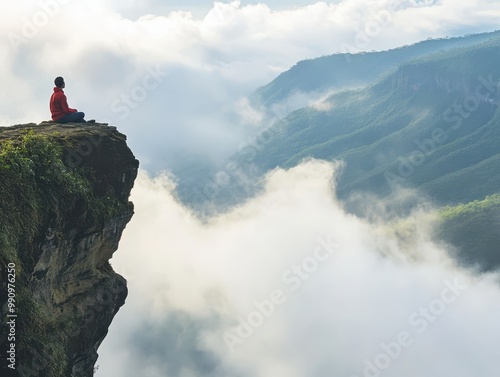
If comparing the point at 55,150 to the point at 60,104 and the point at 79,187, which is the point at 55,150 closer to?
the point at 79,187

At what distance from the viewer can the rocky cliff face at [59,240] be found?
21.0 m

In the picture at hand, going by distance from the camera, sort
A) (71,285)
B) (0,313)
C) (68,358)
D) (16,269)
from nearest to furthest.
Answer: (0,313), (16,269), (68,358), (71,285)

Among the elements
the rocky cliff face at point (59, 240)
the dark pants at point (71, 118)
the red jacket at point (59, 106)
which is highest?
the red jacket at point (59, 106)

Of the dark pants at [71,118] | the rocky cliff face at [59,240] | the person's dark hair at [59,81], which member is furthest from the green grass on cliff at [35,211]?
the dark pants at [71,118]

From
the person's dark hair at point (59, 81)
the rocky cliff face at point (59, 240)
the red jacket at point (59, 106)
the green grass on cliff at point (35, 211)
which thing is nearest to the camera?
the rocky cliff face at point (59, 240)

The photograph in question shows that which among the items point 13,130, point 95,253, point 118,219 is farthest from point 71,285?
point 13,130

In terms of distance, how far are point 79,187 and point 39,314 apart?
7.13 m

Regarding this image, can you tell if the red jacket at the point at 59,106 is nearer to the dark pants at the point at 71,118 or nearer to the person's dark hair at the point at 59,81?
the dark pants at the point at 71,118

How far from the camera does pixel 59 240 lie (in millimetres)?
25281

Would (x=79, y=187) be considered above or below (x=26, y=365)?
above

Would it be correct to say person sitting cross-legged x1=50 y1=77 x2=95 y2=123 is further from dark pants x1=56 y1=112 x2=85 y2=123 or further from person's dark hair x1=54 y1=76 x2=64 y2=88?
person's dark hair x1=54 y1=76 x2=64 y2=88

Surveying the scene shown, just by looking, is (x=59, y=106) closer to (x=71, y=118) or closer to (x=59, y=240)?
(x=71, y=118)

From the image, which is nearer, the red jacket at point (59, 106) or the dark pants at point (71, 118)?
the red jacket at point (59, 106)

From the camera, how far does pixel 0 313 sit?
19.7m
